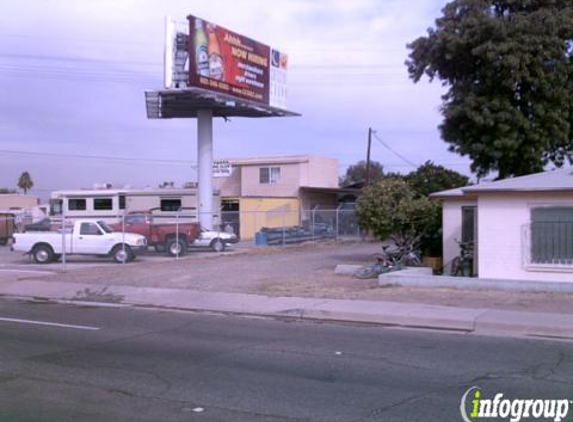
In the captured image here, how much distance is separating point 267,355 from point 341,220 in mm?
34298

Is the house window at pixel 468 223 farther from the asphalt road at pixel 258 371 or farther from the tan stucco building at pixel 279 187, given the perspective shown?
the tan stucco building at pixel 279 187

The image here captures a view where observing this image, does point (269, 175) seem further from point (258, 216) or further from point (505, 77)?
point (505, 77)

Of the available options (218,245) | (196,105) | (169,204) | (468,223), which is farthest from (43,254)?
(468,223)

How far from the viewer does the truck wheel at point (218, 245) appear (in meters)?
33.0

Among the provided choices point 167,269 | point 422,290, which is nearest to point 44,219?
point 167,269

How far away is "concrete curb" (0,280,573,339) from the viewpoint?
1262cm

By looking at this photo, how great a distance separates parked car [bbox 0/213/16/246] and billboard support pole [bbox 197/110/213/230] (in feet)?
45.7

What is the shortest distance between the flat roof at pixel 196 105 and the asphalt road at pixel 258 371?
883 inches

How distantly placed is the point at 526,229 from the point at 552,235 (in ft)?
2.08

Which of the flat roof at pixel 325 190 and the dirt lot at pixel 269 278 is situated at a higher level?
the flat roof at pixel 325 190

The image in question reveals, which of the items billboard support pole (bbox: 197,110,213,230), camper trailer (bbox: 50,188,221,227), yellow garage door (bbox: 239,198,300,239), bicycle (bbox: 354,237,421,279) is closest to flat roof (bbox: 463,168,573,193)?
bicycle (bbox: 354,237,421,279)

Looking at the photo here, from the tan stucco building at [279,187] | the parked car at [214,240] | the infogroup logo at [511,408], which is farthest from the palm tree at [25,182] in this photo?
the infogroup logo at [511,408]

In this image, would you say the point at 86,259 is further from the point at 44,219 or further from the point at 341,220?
the point at 341,220

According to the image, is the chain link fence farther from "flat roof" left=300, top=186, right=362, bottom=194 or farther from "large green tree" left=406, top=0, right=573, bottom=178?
"large green tree" left=406, top=0, right=573, bottom=178
